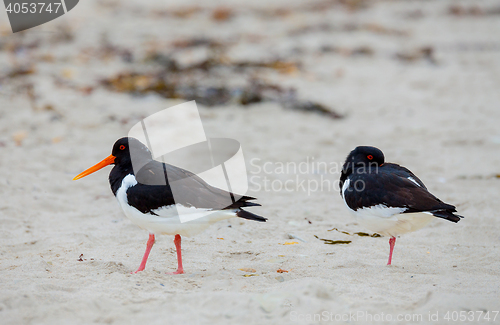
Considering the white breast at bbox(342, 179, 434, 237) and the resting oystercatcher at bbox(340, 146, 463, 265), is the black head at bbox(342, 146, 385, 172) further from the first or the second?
the white breast at bbox(342, 179, 434, 237)

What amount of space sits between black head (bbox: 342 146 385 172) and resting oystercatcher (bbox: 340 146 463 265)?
104 millimetres

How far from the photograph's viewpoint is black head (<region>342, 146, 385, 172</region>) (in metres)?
5.09

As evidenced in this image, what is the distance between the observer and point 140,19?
17.2 meters

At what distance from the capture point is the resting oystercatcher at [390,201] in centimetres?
430

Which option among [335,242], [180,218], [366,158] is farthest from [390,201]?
[180,218]

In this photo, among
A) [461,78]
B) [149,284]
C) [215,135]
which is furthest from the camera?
[461,78]

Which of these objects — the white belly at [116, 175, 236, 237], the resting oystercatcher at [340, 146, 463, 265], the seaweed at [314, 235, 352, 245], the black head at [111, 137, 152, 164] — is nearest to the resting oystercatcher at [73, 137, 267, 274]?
the white belly at [116, 175, 236, 237]

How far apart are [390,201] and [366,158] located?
821 mm

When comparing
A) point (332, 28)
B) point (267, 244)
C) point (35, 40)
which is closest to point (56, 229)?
point (267, 244)

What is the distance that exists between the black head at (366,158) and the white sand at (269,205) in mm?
856

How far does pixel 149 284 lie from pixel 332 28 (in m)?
14.3

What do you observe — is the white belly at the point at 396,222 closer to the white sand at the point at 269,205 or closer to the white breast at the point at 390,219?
the white breast at the point at 390,219

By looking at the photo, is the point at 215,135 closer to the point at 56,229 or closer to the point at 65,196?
the point at 65,196

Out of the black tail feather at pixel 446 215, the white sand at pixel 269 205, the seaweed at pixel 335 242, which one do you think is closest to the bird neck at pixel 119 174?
the white sand at pixel 269 205
